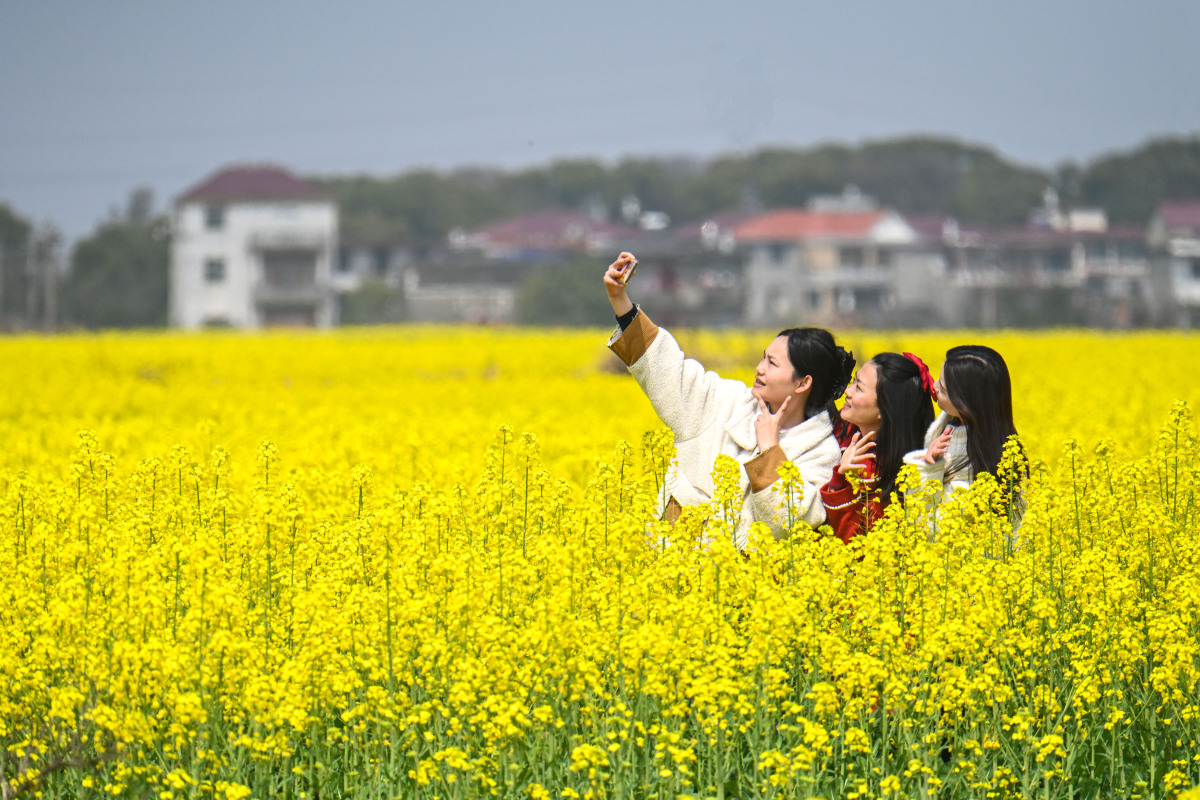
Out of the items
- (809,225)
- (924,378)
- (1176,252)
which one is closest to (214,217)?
(809,225)

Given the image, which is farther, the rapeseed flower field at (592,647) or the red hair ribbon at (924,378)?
the red hair ribbon at (924,378)

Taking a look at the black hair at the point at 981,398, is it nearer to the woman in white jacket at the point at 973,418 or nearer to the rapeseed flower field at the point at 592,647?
the woman in white jacket at the point at 973,418

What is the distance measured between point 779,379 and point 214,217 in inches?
2150

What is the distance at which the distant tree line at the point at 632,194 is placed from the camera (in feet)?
189

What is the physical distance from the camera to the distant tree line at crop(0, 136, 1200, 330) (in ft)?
189

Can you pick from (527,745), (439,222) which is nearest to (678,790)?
(527,745)

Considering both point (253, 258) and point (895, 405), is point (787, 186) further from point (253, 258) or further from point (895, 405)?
point (895, 405)

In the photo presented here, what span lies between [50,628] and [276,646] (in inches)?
23.4

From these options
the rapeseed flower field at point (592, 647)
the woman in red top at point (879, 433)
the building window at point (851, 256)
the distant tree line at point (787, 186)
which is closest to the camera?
the rapeseed flower field at point (592, 647)

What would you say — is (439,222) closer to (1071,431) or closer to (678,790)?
(1071,431)

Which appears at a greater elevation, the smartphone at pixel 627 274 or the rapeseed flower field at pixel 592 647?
the smartphone at pixel 627 274

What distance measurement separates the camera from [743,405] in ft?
16.2

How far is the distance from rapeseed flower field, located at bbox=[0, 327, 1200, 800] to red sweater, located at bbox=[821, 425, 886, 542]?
325 mm

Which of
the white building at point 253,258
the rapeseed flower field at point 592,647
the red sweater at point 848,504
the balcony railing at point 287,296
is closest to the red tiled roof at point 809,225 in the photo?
the balcony railing at point 287,296
